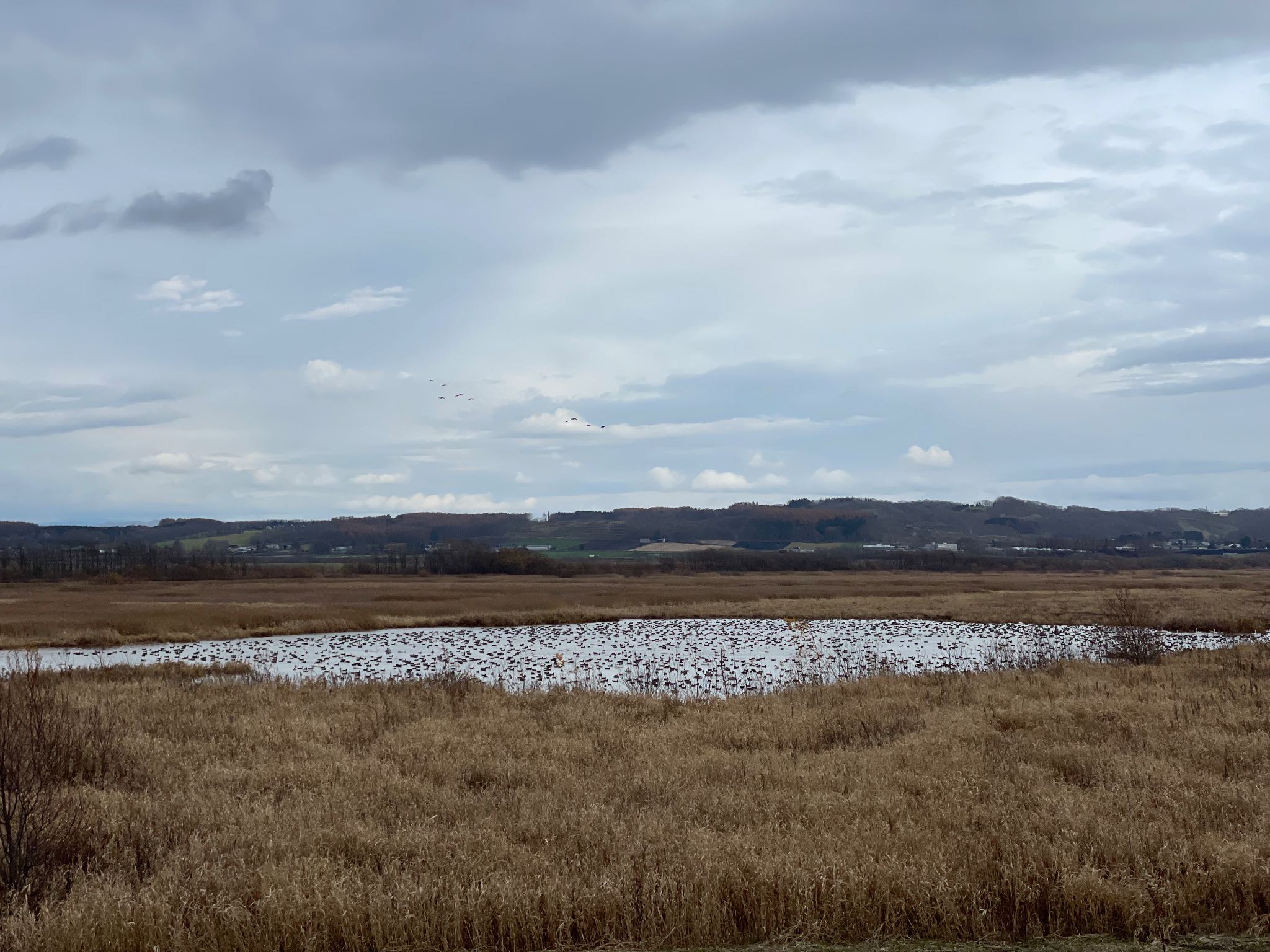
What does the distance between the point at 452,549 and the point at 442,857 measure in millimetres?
119473

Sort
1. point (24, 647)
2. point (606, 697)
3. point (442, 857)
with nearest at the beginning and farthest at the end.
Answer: point (442, 857) → point (606, 697) → point (24, 647)

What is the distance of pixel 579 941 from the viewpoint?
6.48 metres

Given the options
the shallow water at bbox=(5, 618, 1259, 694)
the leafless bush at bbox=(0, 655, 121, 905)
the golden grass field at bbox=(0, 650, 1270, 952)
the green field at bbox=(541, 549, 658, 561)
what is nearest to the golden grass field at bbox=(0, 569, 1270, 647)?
the shallow water at bbox=(5, 618, 1259, 694)

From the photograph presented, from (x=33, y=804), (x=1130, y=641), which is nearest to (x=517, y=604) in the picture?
(x=1130, y=641)

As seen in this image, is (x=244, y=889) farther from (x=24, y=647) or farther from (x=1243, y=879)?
(x=24, y=647)

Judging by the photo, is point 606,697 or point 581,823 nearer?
point 581,823

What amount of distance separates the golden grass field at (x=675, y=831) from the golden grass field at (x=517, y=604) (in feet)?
101

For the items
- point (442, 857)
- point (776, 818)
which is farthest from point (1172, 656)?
point (442, 857)

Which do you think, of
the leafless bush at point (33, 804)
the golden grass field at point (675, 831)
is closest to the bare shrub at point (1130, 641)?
the golden grass field at point (675, 831)

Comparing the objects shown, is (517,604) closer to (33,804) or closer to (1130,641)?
(1130,641)

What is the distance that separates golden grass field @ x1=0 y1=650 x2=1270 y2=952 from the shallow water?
902 centimetres

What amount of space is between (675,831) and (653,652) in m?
24.9

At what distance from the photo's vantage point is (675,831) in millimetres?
8570

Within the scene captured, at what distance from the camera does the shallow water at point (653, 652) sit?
25.3 metres
